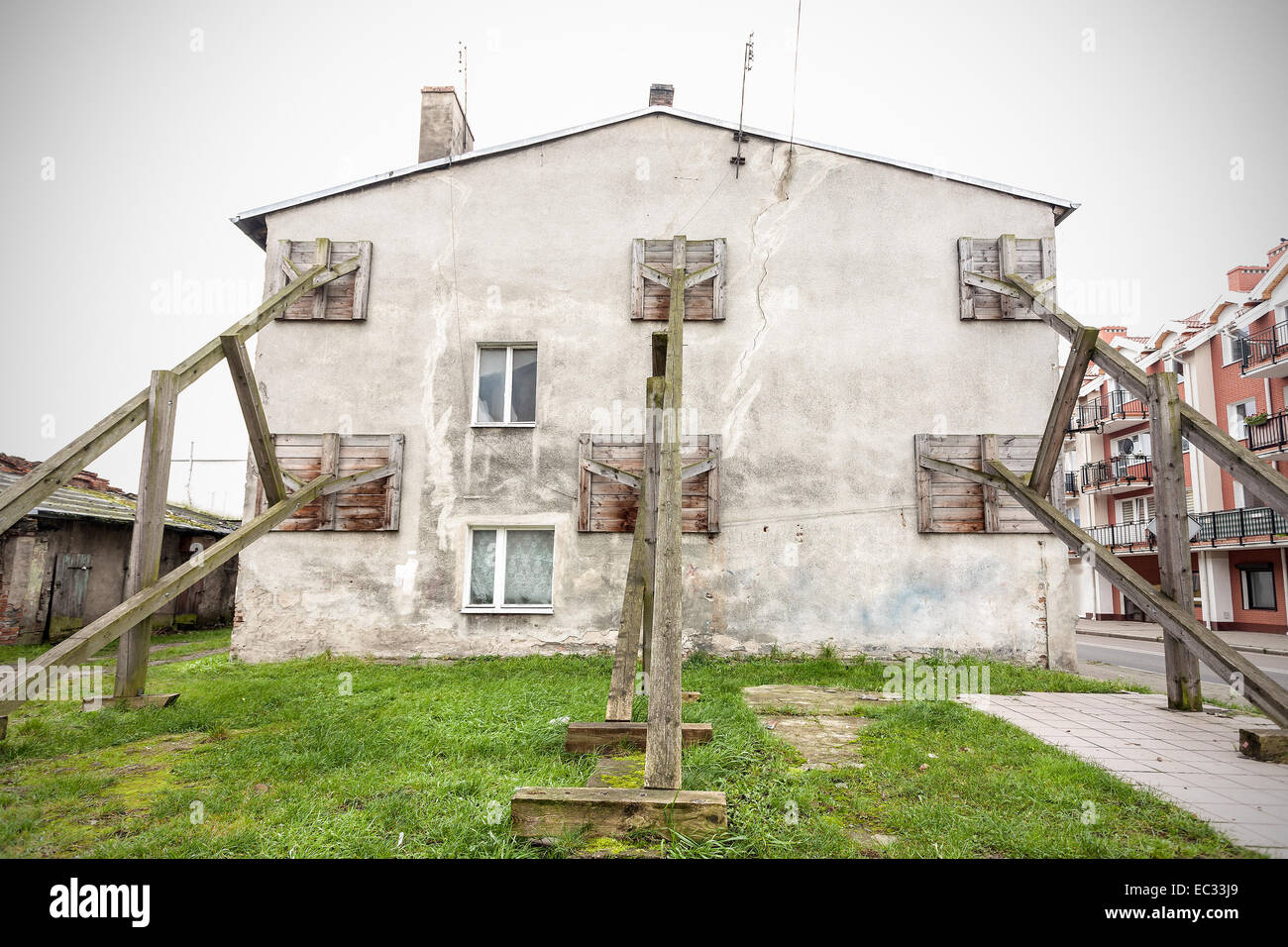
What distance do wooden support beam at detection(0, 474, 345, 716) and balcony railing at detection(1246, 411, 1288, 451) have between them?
2918 centimetres

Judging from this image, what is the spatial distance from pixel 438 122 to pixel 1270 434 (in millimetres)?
27619

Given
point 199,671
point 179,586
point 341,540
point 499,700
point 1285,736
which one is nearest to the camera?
point 1285,736

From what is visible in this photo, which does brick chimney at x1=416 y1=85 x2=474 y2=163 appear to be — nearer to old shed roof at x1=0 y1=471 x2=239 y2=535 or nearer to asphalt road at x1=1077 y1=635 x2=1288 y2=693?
old shed roof at x1=0 y1=471 x2=239 y2=535

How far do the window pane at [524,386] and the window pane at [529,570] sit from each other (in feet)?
5.86

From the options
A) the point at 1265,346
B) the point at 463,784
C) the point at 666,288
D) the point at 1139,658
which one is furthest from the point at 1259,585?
the point at 463,784

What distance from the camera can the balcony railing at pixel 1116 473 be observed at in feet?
106

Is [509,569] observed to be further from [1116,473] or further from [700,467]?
[1116,473]

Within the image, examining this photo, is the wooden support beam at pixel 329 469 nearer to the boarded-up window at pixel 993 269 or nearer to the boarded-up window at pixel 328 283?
the boarded-up window at pixel 328 283

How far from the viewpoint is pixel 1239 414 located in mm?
25703

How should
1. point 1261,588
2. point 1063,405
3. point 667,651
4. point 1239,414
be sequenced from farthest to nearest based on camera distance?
point 1239,414, point 1261,588, point 1063,405, point 667,651

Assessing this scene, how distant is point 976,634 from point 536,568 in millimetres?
6085

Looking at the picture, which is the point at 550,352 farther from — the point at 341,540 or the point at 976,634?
the point at 976,634

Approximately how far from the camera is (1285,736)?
462 centimetres
